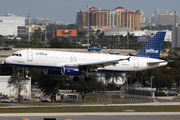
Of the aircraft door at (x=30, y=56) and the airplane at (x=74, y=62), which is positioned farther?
the airplane at (x=74, y=62)

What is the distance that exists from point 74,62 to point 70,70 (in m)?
1.87

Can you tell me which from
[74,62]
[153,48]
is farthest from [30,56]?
[153,48]

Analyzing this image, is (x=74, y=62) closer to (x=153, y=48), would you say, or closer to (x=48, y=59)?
(x=48, y=59)

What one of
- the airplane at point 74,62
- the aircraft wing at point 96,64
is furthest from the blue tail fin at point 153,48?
the aircraft wing at point 96,64

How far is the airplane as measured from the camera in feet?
195

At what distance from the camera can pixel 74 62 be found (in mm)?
62000

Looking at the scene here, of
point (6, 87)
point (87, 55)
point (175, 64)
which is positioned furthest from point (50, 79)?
point (175, 64)

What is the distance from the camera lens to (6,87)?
102 m

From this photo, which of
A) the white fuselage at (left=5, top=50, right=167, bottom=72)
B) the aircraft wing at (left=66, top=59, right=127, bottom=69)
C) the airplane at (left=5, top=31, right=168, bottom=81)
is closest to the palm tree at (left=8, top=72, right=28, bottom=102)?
the airplane at (left=5, top=31, right=168, bottom=81)

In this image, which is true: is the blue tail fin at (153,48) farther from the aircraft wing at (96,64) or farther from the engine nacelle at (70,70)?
the engine nacelle at (70,70)

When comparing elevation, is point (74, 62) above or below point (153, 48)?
below

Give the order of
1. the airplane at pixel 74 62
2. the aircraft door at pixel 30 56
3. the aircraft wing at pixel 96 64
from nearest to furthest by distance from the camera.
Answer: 1. the aircraft door at pixel 30 56
2. the airplane at pixel 74 62
3. the aircraft wing at pixel 96 64

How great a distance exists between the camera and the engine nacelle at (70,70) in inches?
2376

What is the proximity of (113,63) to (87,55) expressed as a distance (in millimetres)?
5185
